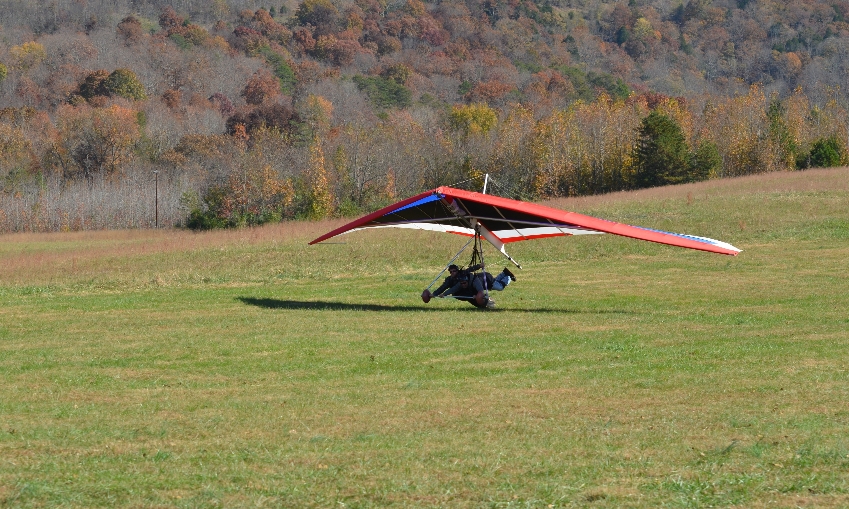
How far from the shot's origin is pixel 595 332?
57.4ft

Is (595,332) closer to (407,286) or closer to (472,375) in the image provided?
(472,375)

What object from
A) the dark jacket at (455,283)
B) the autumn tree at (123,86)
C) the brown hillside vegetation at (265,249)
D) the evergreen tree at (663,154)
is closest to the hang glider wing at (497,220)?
the dark jacket at (455,283)

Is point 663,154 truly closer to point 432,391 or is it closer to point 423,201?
point 423,201

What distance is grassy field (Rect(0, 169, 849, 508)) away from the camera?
8.32m

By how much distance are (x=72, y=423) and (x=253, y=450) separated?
8.36ft

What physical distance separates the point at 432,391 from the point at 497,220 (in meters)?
8.95

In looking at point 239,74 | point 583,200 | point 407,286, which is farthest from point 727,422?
point 239,74

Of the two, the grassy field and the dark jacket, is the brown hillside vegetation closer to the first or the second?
the grassy field

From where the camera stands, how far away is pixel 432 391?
12719 mm

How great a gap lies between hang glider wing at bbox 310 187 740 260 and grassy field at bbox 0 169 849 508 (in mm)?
1419

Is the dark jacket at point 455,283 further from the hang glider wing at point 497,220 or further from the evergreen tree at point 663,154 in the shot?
the evergreen tree at point 663,154

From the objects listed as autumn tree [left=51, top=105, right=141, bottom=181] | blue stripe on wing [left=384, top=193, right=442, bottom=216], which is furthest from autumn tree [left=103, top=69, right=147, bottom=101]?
blue stripe on wing [left=384, top=193, right=442, bottom=216]

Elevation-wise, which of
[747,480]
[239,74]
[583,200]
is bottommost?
[747,480]

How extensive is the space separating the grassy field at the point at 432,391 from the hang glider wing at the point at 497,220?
4.65 feet
